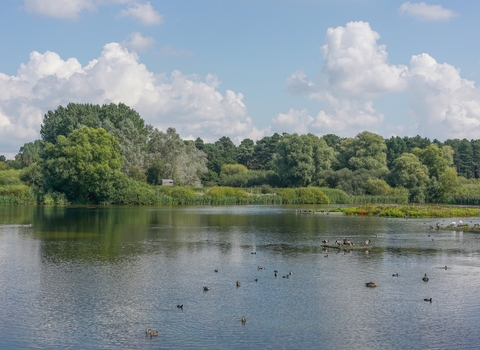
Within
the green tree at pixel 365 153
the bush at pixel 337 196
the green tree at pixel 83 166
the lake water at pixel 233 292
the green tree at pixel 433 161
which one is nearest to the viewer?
the lake water at pixel 233 292

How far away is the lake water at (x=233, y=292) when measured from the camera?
2141cm

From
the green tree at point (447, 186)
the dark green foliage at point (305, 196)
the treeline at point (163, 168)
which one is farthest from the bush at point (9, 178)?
the green tree at point (447, 186)

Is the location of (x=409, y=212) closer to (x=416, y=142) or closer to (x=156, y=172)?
(x=156, y=172)

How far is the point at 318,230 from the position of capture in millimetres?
56812

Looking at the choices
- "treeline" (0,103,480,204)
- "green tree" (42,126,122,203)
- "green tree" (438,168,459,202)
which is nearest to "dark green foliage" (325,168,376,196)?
"treeline" (0,103,480,204)

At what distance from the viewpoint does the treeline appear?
98.8 metres

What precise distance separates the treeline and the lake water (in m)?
48.7

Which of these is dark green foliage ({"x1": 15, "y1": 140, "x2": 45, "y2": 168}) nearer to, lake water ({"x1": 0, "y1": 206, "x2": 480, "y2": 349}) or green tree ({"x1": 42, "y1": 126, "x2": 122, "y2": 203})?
green tree ({"x1": 42, "y1": 126, "x2": 122, "y2": 203})

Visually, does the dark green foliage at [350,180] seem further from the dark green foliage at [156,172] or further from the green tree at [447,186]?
the dark green foliage at [156,172]

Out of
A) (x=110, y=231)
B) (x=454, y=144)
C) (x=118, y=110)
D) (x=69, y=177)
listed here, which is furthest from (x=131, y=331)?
(x=454, y=144)

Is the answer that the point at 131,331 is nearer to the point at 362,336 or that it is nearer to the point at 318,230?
the point at 362,336

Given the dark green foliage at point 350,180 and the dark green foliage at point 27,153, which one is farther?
the dark green foliage at point 27,153

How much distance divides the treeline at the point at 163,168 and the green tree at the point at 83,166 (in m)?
0.17

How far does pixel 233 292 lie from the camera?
2812cm
